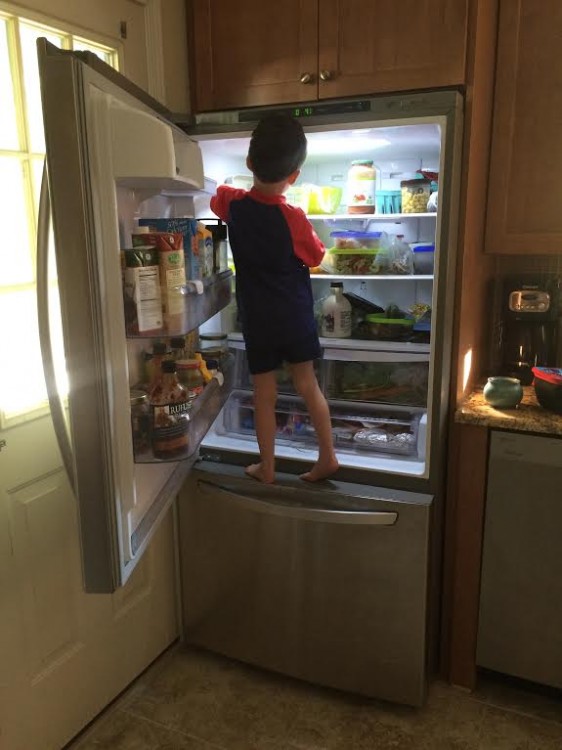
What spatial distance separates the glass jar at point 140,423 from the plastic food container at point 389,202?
100 centimetres

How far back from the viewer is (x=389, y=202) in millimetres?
1998

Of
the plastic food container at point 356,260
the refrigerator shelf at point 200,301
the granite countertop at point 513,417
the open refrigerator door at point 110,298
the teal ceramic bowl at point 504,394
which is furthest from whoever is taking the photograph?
the plastic food container at point 356,260

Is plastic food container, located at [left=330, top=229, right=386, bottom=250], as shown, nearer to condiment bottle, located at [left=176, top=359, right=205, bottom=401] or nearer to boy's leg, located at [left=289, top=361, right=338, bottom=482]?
boy's leg, located at [left=289, top=361, right=338, bottom=482]

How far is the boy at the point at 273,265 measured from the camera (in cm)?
161

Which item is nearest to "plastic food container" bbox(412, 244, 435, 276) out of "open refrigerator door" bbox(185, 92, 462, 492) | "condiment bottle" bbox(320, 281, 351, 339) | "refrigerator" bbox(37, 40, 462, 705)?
"open refrigerator door" bbox(185, 92, 462, 492)

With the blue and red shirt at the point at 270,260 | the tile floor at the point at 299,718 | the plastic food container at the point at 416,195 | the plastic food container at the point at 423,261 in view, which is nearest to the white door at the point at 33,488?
the tile floor at the point at 299,718

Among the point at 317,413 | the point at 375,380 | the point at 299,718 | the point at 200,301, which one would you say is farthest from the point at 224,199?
the point at 299,718

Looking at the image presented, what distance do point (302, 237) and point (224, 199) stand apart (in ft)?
0.76

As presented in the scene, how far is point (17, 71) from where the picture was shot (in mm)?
1441

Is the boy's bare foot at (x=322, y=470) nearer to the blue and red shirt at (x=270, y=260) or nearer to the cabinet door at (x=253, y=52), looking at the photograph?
the blue and red shirt at (x=270, y=260)

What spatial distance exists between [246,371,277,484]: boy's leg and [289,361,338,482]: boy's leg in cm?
8

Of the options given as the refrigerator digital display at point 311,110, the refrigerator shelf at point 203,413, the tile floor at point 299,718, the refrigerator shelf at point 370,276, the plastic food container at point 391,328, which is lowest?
the tile floor at point 299,718

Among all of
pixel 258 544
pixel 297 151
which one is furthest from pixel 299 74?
pixel 258 544

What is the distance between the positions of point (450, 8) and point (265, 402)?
1.11 meters
